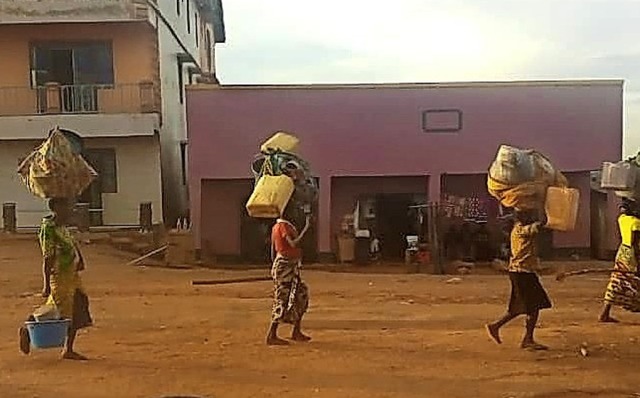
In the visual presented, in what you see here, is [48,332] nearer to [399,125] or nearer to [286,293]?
[286,293]

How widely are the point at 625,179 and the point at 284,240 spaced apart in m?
4.07

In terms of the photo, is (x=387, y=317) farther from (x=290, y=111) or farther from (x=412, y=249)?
(x=290, y=111)

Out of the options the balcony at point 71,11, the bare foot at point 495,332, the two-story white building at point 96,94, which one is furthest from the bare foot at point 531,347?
the balcony at point 71,11

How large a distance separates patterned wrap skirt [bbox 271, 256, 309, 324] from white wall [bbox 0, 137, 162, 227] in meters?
15.6

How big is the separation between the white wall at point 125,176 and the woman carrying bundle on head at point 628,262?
16295 millimetres

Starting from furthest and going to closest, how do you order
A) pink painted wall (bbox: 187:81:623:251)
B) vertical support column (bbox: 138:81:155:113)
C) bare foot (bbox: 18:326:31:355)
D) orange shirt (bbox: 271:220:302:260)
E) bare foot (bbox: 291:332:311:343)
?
vertical support column (bbox: 138:81:155:113), pink painted wall (bbox: 187:81:623:251), bare foot (bbox: 291:332:311:343), orange shirt (bbox: 271:220:302:260), bare foot (bbox: 18:326:31:355)

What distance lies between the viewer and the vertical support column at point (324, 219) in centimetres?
2402

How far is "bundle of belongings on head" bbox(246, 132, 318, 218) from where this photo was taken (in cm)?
1097

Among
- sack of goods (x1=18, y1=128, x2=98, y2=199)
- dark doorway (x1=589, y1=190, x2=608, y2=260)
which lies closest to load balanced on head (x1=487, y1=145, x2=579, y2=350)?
sack of goods (x1=18, y1=128, x2=98, y2=199)

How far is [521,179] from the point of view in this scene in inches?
411

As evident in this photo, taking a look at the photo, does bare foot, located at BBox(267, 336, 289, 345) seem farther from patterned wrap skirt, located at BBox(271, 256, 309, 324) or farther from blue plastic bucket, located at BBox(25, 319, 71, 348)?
blue plastic bucket, located at BBox(25, 319, 71, 348)

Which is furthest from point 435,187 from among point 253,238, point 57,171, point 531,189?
point 57,171

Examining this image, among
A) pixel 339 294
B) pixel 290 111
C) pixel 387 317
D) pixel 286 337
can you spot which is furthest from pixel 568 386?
pixel 290 111

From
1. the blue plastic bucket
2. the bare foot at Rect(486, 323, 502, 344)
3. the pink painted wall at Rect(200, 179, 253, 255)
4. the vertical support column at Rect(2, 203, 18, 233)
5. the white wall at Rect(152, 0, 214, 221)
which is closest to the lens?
the blue plastic bucket
